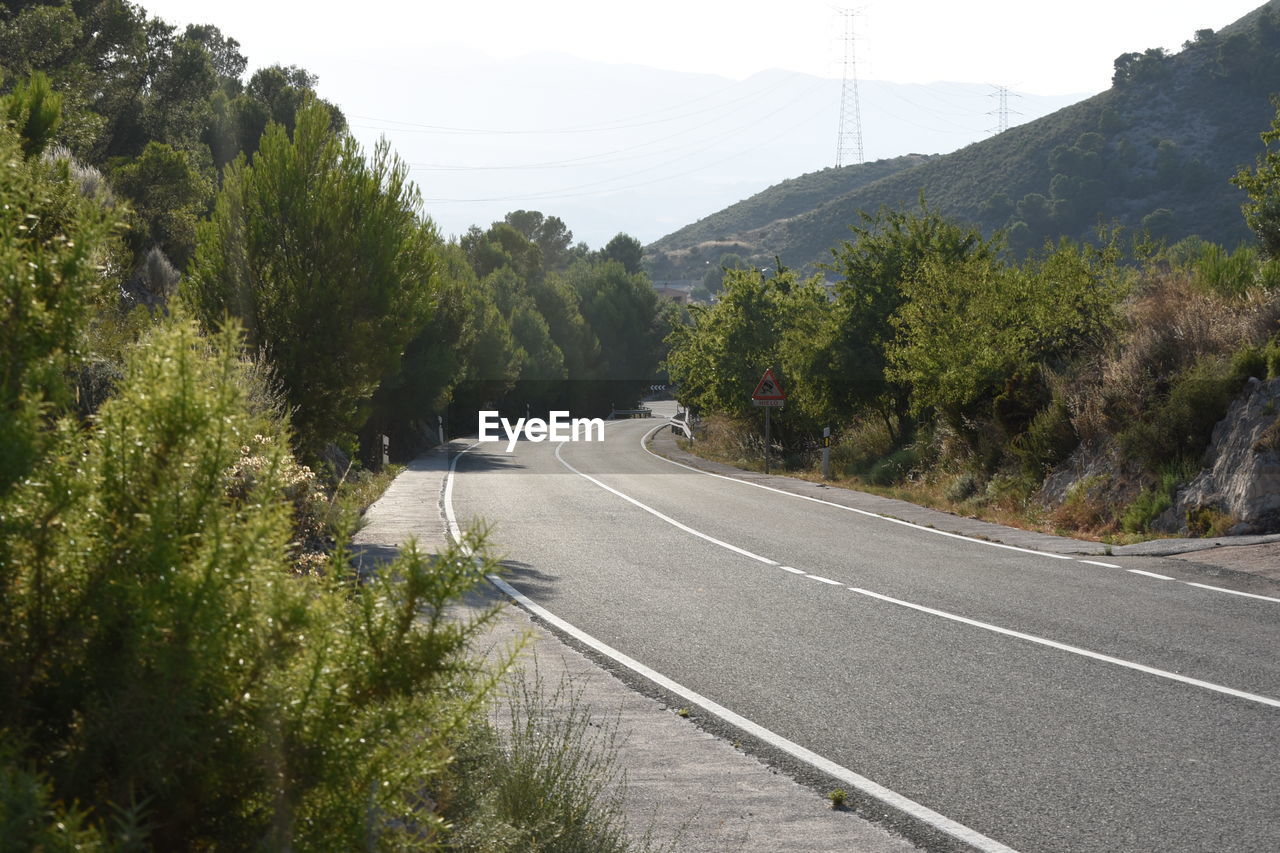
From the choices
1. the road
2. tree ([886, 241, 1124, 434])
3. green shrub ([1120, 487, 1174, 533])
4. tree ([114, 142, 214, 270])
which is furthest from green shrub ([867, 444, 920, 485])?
tree ([114, 142, 214, 270])

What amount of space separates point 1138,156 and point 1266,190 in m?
87.4

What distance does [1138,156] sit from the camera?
101 m

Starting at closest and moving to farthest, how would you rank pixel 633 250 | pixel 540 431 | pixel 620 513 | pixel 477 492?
pixel 620 513
pixel 477 492
pixel 540 431
pixel 633 250

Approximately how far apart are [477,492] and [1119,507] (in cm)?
1297

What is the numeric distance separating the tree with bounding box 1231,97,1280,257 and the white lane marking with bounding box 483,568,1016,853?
1498cm

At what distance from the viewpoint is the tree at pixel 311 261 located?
58.5 ft

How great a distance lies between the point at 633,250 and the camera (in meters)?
138

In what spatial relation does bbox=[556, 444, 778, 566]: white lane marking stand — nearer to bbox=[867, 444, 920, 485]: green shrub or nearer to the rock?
the rock

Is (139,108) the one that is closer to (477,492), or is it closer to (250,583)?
(477,492)

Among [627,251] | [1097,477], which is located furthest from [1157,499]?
[627,251]

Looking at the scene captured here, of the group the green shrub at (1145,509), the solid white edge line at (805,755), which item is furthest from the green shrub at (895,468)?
the solid white edge line at (805,755)

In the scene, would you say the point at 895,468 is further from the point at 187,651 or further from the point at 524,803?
the point at 187,651

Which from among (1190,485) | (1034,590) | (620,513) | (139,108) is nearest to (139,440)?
(1034,590)

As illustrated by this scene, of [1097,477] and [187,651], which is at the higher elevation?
[187,651]
